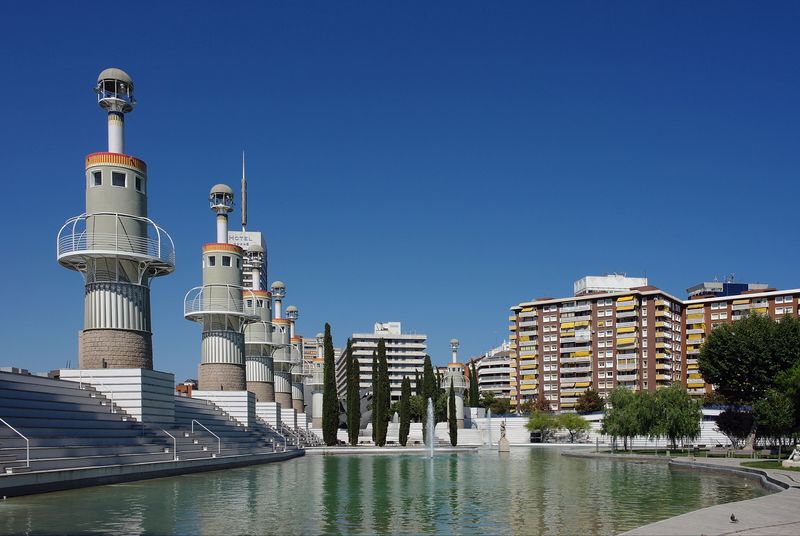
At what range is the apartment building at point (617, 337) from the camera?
125000 mm

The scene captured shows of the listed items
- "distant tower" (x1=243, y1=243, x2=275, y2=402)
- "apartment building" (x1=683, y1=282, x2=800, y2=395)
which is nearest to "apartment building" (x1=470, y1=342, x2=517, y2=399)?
"apartment building" (x1=683, y1=282, x2=800, y2=395)

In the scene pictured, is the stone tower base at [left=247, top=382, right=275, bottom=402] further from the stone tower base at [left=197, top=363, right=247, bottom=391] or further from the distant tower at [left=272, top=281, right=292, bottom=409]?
the stone tower base at [left=197, top=363, right=247, bottom=391]

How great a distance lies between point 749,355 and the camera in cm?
6134

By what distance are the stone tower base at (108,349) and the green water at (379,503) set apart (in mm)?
7232

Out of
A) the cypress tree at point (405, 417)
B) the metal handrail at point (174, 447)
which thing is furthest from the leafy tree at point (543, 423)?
the metal handrail at point (174, 447)

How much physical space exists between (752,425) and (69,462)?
50.1m

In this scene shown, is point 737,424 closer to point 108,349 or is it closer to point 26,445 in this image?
point 108,349

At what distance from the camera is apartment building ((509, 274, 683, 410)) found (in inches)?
4936

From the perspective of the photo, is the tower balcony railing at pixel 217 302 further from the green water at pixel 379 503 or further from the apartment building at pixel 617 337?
the apartment building at pixel 617 337

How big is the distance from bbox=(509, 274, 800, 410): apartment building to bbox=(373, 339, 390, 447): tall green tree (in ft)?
178

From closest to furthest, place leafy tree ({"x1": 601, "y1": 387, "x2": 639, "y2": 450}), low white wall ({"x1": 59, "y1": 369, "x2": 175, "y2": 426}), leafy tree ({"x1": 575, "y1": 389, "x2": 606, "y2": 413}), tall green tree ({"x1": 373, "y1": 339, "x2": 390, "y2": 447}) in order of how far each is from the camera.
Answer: low white wall ({"x1": 59, "y1": 369, "x2": 175, "y2": 426}), leafy tree ({"x1": 601, "y1": 387, "x2": 639, "y2": 450}), tall green tree ({"x1": 373, "y1": 339, "x2": 390, "y2": 447}), leafy tree ({"x1": 575, "y1": 389, "x2": 606, "y2": 413})

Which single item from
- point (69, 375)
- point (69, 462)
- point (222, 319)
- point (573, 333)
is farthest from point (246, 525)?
point (573, 333)

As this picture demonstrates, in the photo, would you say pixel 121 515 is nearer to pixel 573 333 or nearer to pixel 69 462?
pixel 69 462

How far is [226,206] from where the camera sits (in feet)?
205
